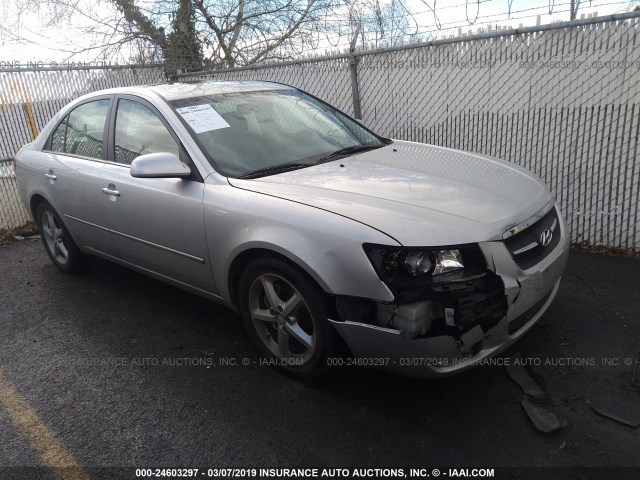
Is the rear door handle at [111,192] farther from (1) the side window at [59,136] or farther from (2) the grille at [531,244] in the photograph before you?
(2) the grille at [531,244]

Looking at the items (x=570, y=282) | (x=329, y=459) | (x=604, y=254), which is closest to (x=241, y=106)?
(x=329, y=459)

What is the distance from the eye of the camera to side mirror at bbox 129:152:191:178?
3.04m

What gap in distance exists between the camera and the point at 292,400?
2.86 meters

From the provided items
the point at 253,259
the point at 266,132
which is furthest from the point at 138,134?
the point at 253,259

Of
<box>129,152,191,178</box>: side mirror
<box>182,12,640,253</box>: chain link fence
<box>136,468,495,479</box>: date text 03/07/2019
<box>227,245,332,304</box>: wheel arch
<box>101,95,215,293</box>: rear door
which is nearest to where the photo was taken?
<box>136,468,495,479</box>: date text 03/07/2019

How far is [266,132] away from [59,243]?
2628 mm

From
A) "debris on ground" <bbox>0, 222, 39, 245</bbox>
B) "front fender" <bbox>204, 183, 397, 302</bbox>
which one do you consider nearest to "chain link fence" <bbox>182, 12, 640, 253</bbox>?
"front fender" <bbox>204, 183, 397, 302</bbox>

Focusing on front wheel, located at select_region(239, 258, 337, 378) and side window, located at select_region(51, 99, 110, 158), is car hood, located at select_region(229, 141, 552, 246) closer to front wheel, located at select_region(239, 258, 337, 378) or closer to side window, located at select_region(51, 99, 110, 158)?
front wheel, located at select_region(239, 258, 337, 378)

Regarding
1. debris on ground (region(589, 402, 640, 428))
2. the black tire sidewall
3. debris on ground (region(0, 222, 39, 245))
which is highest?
the black tire sidewall

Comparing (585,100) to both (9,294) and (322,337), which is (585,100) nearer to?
(322,337)

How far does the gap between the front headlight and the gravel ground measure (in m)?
0.80

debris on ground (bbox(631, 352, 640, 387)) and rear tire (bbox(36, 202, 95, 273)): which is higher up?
rear tire (bbox(36, 202, 95, 273))

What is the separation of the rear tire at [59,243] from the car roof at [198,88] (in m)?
1.29

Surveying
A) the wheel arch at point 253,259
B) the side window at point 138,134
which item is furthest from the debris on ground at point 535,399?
the side window at point 138,134
